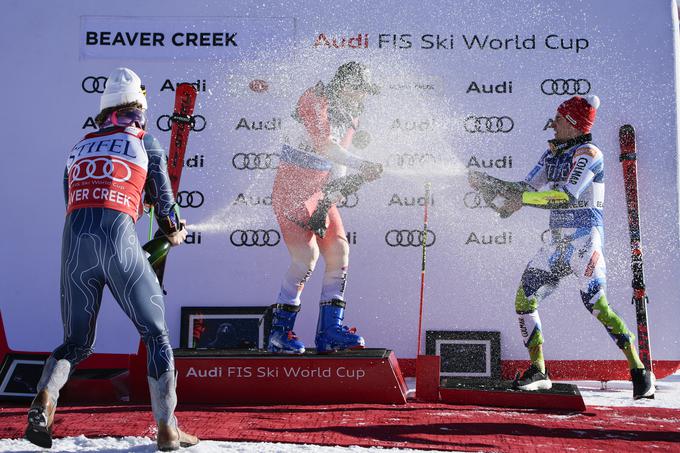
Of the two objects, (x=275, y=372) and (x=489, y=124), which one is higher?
(x=489, y=124)

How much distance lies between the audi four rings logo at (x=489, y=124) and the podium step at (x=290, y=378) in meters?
2.06

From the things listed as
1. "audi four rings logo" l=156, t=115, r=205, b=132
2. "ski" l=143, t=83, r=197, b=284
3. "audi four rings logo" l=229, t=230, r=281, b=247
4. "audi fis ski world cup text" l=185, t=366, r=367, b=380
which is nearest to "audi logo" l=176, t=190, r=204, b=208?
"ski" l=143, t=83, r=197, b=284

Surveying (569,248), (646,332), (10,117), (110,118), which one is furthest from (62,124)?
(646,332)

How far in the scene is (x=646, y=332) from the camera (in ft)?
18.6

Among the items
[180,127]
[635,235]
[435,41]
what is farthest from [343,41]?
[635,235]

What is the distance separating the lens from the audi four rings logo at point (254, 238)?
617cm

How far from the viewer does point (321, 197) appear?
511 cm

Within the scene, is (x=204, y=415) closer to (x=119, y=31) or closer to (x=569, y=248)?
(x=569, y=248)

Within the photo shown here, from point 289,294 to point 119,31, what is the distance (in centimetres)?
262

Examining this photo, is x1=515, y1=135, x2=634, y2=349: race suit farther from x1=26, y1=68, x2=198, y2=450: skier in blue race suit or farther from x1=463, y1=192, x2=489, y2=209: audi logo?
x1=26, y1=68, x2=198, y2=450: skier in blue race suit

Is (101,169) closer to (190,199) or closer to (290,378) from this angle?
(290,378)

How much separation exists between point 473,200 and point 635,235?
1170mm

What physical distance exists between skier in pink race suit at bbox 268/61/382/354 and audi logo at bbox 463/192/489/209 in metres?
1.33

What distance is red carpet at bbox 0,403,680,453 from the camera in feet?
11.5
